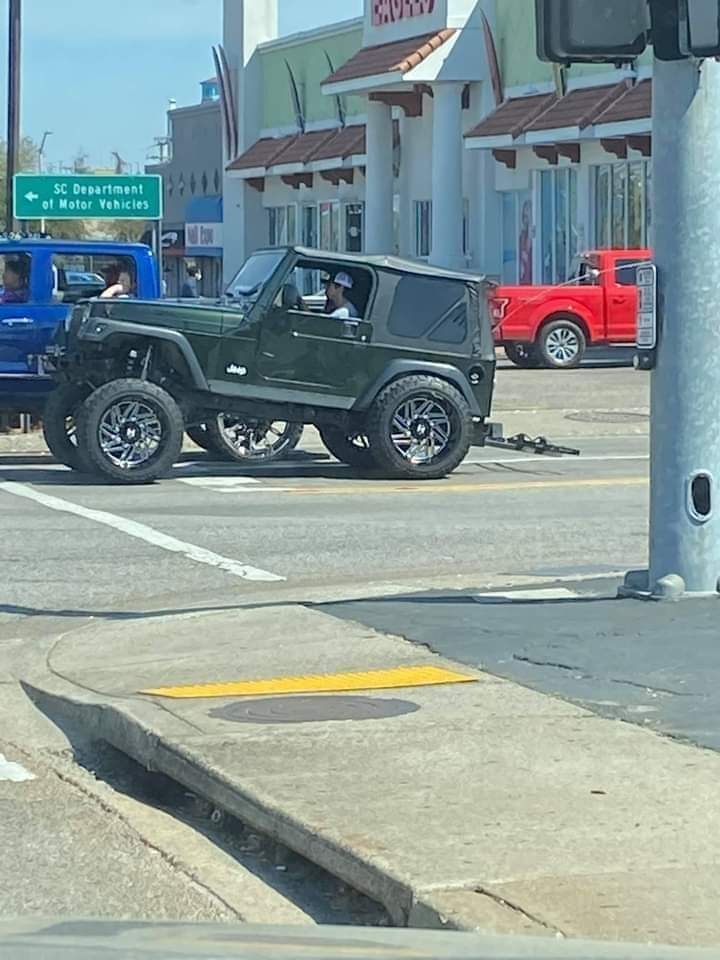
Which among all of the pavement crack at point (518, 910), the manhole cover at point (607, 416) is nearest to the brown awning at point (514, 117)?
the manhole cover at point (607, 416)

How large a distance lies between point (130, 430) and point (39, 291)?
2.81m

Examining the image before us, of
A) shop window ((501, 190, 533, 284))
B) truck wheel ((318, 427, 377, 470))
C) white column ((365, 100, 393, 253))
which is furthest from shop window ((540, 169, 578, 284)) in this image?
truck wheel ((318, 427, 377, 470))

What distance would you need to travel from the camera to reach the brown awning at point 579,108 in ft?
114

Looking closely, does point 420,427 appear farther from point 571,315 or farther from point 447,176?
point 447,176

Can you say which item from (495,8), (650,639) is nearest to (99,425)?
(650,639)

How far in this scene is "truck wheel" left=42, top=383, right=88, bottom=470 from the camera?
17.5 metres

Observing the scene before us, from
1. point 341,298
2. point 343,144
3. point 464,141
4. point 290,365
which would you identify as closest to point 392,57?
point 464,141

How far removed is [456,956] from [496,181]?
130ft

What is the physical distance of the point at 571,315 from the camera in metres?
29.6

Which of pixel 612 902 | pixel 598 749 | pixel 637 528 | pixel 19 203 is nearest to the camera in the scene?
pixel 612 902

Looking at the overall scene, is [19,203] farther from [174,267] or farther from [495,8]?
[174,267]

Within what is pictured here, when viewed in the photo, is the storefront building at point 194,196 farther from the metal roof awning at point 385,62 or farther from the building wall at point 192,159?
the metal roof awning at point 385,62

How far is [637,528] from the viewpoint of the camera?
14156 mm

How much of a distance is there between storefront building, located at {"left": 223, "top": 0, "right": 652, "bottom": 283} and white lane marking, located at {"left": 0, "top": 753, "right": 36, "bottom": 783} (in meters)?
27.0
